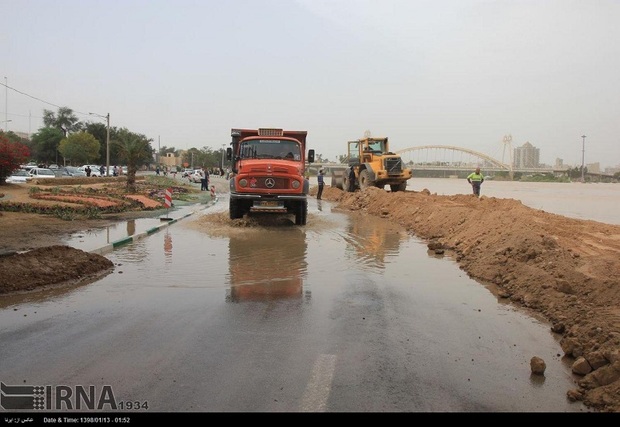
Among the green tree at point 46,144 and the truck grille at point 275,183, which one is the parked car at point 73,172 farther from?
the truck grille at point 275,183

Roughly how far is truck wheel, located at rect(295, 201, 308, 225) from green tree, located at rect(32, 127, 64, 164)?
235 feet

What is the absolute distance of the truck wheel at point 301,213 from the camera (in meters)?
15.7

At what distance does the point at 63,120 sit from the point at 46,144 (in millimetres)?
14729

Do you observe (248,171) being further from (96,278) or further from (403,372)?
(403,372)

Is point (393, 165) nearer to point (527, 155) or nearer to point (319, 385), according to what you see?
point (319, 385)

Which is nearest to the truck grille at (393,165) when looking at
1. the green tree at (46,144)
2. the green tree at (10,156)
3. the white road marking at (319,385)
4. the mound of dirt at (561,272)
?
the mound of dirt at (561,272)

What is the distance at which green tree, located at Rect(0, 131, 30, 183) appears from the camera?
2736 centimetres

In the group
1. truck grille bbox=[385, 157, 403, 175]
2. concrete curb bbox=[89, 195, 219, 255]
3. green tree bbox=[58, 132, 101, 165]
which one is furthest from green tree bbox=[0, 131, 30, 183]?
green tree bbox=[58, 132, 101, 165]

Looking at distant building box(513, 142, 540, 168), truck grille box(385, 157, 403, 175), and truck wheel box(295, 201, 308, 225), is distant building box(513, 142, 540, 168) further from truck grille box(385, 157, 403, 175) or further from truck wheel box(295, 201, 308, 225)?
truck wheel box(295, 201, 308, 225)

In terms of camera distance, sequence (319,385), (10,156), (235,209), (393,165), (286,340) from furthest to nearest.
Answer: (10,156)
(393,165)
(235,209)
(286,340)
(319,385)

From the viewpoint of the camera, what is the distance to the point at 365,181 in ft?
92.2

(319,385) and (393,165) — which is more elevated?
(393,165)

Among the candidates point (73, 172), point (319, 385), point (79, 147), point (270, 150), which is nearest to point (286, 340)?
point (319, 385)
